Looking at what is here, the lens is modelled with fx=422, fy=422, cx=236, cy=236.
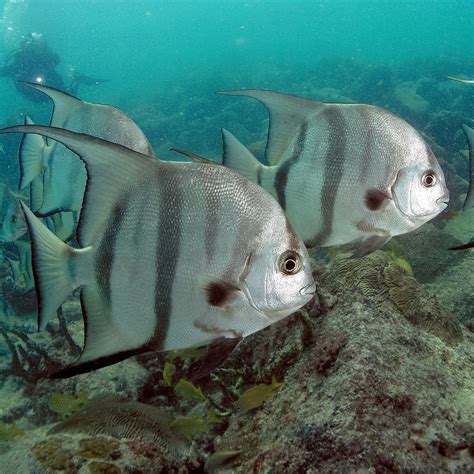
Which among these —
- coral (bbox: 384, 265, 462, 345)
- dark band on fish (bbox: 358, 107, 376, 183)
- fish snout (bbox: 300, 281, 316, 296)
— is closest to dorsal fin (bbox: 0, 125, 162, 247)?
fish snout (bbox: 300, 281, 316, 296)

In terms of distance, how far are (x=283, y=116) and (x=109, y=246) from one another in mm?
1334

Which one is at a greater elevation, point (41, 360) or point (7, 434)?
point (7, 434)

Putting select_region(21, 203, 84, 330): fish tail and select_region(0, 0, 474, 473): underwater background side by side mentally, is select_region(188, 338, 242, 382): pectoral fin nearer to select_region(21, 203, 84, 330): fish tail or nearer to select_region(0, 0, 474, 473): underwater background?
select_region(21, 203, 84, 330): fish tail

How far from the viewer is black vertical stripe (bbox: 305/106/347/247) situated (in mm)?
2303

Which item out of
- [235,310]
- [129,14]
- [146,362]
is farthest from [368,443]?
[129,14]

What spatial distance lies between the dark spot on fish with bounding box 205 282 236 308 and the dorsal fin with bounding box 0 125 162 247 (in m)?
0.50

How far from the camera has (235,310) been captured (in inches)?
64.9

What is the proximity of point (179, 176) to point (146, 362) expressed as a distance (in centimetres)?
333

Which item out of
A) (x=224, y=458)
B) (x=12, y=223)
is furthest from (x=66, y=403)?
(x=12, y=223)

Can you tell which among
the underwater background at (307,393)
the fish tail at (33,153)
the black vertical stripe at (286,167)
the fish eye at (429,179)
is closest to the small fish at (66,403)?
the underwater background at (307,393)

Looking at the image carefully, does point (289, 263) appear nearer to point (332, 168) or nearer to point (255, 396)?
point (332, 168)

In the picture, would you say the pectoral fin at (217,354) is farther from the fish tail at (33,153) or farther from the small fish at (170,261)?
the fish tail at (33,153)

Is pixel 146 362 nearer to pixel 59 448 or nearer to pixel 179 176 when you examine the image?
pixel 59 448

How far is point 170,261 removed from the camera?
1.61m
